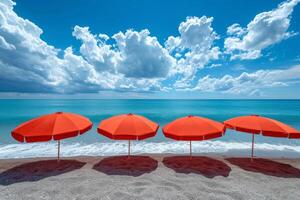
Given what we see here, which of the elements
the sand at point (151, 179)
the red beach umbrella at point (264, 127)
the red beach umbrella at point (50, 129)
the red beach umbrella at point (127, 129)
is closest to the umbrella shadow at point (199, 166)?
the sand at point (151, 179)

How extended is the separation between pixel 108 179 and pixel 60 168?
6.71ft

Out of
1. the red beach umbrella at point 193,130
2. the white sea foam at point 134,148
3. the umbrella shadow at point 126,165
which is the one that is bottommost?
the white sea foam at point 134,148

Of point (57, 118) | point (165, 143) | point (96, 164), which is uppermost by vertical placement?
point (57, 118)

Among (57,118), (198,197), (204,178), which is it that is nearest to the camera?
(198,197)

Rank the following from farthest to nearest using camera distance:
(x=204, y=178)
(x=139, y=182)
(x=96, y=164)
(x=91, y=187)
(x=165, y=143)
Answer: (x=165, y=143) → (x=96, y=164) → (x=204, y=178) → (x=139, y=182) → (x=91, y=187)

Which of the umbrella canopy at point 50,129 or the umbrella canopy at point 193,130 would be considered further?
the umbrella canopy at point 193,130

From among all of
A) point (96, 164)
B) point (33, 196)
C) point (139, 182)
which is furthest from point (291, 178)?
point (33, 196)

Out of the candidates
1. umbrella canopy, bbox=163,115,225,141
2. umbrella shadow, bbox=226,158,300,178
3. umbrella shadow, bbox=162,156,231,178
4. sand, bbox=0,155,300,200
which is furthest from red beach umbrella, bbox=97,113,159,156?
umbrella shadow, bbox=226,158,300,178

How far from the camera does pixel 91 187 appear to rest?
13.8 feet

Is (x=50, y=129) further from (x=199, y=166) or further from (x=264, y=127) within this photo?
(x=264, y=127)

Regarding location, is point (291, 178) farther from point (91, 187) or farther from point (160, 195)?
point (91, 187)

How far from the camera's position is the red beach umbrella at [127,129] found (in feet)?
15.5

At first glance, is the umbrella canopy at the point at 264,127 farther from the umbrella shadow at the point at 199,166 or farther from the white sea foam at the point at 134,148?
the white sea foam at the point at 134,148

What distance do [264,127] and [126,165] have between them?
4.68m
